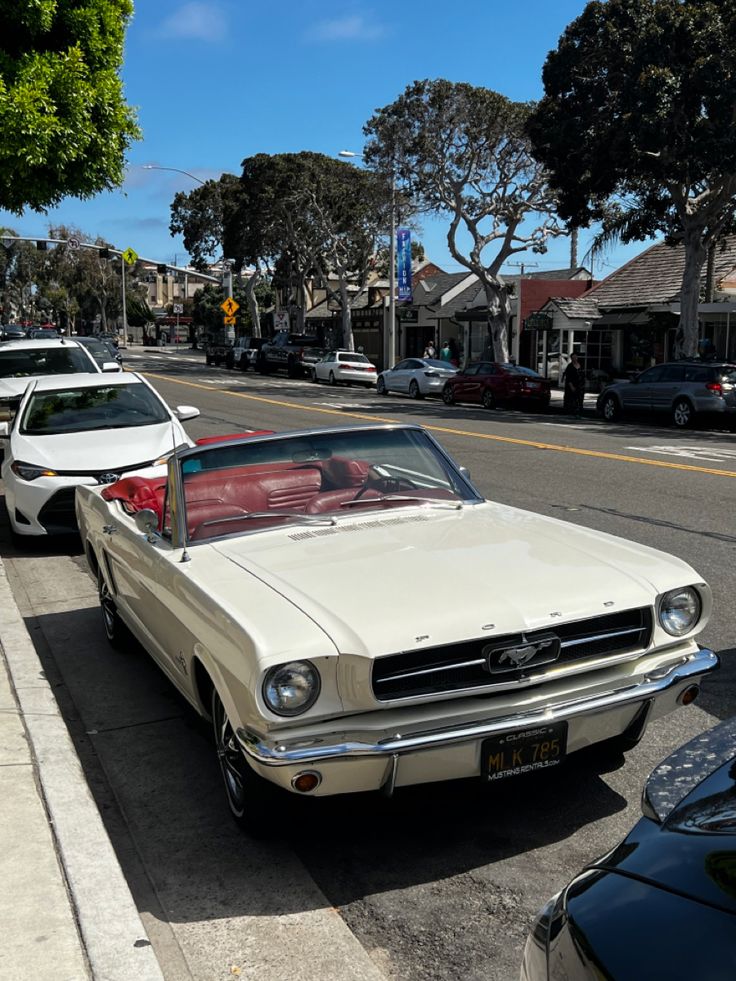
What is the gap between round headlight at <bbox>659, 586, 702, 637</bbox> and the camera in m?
4.27

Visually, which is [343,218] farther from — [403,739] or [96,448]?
[403,739]

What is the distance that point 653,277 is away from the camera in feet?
123

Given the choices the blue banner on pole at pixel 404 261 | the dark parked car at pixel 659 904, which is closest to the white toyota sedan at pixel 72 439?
the dark parked car at pixel 659 904

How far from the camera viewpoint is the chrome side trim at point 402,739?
3.56 m

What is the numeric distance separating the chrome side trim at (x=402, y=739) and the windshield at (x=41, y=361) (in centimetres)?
1304

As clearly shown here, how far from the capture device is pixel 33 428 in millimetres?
10258

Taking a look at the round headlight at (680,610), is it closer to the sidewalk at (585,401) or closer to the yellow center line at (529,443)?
the yellow center line at (529,443)

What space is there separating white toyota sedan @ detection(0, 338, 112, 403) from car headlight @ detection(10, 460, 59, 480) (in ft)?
20.6

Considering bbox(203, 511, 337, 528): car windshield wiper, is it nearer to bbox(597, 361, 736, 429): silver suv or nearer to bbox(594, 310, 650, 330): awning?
bbox(597, 361, 736, 429): silver suv

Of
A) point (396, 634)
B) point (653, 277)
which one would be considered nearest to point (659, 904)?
point (396, 634)

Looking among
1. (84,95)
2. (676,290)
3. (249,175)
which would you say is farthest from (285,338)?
(84,95)

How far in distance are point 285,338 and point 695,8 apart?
29014 mm

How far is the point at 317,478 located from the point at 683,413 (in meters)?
19.3

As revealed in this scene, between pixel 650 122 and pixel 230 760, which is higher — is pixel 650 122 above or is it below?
above
